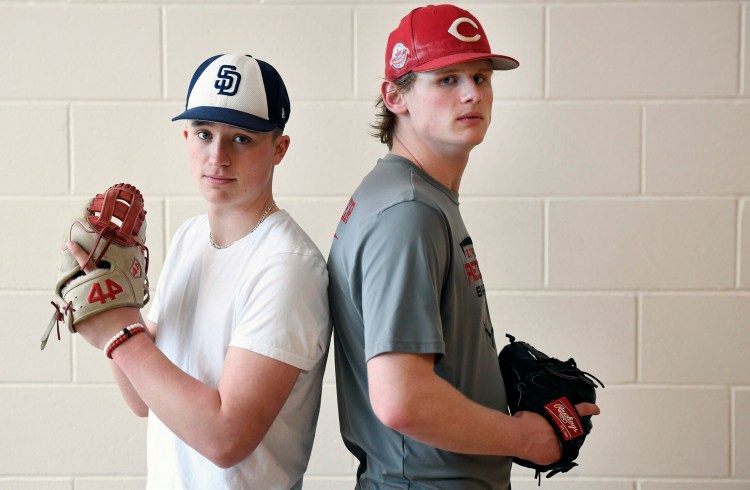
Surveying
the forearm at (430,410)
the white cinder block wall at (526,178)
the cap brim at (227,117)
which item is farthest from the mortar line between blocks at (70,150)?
the forearm at (430,410)

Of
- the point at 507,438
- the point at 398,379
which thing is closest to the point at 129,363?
the point at 398,379

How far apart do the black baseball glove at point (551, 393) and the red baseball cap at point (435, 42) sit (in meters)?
0.55

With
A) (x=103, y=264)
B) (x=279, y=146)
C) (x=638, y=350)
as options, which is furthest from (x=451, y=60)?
(x=638, y=350)

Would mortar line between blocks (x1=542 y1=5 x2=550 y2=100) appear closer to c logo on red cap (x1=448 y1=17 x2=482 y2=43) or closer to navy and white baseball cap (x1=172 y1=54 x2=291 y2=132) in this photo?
c logo on red cap (x1=448 y1=17 x2=482 y2=43)

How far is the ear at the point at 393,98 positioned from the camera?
141cm

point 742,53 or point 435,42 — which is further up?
point 742,53

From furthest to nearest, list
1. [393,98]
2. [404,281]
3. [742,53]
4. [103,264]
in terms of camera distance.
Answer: [742,53], [393,98], [103,264], [404,281]

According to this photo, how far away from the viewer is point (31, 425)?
2.28 metres

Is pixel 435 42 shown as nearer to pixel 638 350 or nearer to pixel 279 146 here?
pixel 279 146

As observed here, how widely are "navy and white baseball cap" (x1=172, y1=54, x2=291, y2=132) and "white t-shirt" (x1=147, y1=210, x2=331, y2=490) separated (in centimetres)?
17

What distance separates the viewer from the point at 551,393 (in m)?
1.36

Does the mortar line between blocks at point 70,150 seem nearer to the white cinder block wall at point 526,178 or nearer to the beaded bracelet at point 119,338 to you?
the white cinder block wall at point 526,178

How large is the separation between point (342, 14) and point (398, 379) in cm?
135

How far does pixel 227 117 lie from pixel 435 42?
1.21 ft
